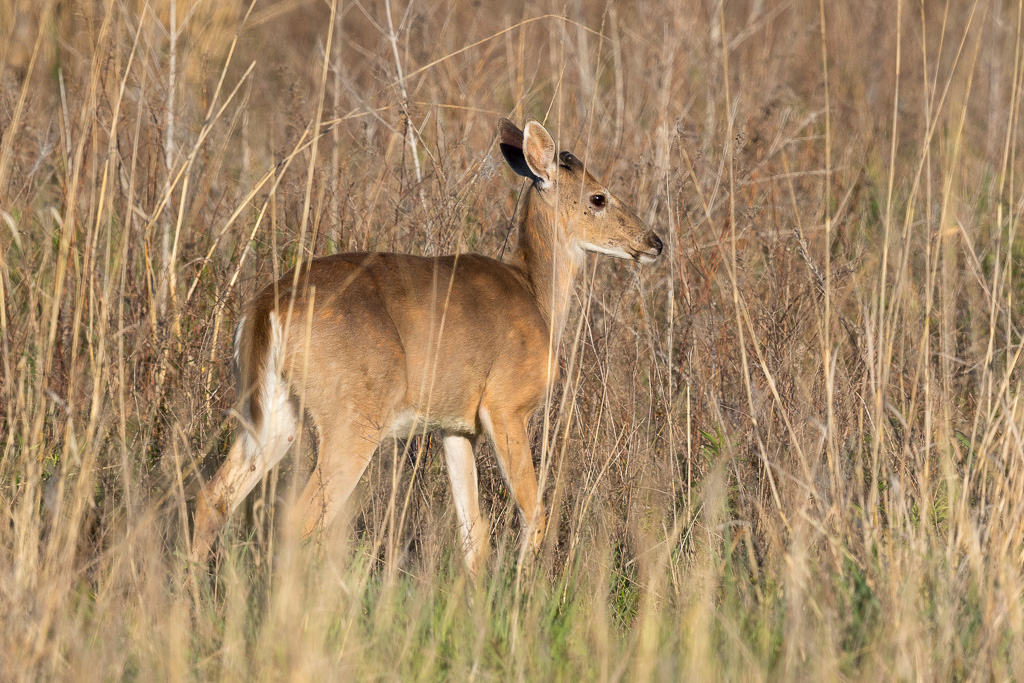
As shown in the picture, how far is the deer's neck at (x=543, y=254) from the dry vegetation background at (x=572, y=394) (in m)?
0.30

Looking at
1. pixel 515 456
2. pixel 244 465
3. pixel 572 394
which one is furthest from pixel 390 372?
pixel 572 394

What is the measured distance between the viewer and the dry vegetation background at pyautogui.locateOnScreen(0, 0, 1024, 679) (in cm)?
287

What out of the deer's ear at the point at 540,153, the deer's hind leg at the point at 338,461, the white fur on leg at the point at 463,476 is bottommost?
the white fur on leg at the point at 463,476

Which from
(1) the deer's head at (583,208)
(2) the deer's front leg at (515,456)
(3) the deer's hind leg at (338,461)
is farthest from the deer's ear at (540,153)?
(3) the deer's hind leg at (338,461)

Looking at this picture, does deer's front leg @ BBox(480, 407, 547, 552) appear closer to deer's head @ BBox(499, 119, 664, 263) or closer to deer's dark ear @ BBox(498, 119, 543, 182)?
deer's head @ BBox(499, 119, 664, 263)

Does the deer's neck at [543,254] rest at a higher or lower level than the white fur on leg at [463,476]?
higher

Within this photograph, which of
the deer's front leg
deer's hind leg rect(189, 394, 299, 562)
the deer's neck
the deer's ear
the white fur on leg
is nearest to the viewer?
deer's hind leg rect(189, 394, 299, 562)

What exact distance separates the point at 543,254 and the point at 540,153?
0.44 metres

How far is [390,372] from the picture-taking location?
151 inches

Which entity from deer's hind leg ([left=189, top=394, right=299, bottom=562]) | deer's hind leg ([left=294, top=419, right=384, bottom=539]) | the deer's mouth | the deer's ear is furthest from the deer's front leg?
the deer's ear

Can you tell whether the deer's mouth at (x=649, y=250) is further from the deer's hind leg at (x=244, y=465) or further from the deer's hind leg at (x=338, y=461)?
the deer's hind leg at (x=244, y=465)

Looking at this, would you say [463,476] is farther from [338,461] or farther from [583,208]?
[583,208]

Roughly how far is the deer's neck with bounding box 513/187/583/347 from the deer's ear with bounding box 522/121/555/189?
0.12 m

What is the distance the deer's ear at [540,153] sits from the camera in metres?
4.65
